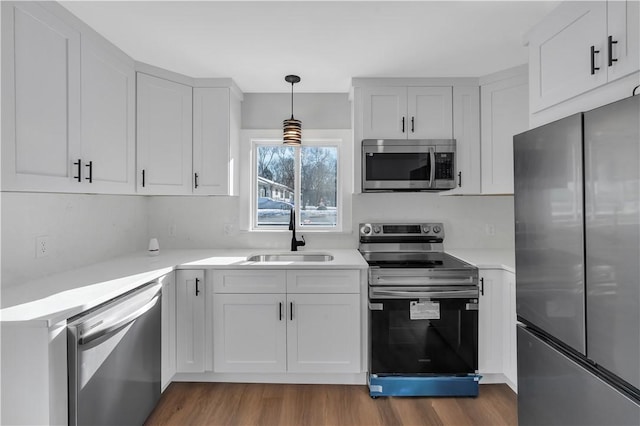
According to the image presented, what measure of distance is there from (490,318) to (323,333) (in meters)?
1.14

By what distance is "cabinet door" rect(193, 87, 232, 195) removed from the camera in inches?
94.7

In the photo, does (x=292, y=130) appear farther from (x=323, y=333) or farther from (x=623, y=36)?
(x=623, y=36)

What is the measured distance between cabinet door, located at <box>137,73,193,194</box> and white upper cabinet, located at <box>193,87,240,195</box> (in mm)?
51

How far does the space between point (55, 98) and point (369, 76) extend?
75.7 inches

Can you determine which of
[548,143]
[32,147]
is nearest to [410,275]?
[548,143]

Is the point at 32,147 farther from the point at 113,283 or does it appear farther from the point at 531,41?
the point at 531,41

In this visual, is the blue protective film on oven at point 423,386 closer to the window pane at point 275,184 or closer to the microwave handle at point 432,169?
the microwave handle at point 432,169

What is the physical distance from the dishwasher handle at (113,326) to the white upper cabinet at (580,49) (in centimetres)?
226

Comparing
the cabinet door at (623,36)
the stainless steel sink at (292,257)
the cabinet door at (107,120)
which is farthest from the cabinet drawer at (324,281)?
the cabinet door at (623,36)

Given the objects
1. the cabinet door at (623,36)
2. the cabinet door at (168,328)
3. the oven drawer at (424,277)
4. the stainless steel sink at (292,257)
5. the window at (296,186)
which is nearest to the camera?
the cabinet door at (623,36)

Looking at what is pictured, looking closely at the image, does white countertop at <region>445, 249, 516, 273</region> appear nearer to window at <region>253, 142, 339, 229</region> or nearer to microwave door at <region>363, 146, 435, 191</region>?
microwave door at <region>363, 146, 435, 191</region>

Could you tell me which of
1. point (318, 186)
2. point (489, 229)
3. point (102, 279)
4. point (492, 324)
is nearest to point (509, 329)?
point (492, 324)

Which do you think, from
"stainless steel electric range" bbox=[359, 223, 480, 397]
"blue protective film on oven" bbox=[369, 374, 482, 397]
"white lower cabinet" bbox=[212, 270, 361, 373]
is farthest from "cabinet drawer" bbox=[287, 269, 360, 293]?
"blue protective film on oven" bbox=[369, 374, 482, 397]

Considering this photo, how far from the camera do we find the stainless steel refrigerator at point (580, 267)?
2.97 ft
